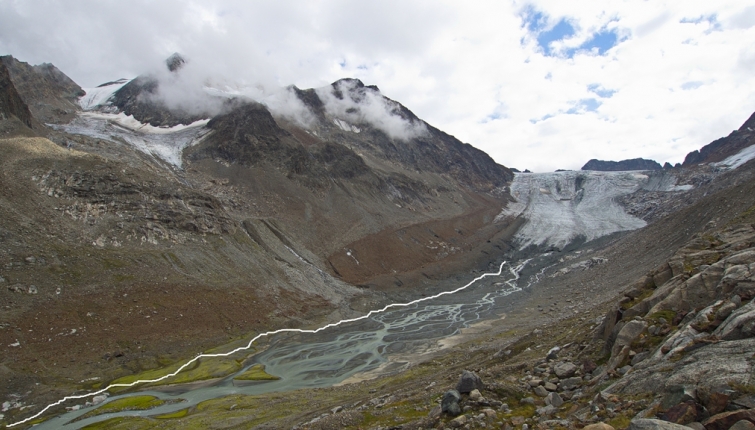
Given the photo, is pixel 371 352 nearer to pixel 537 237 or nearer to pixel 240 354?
pixel 240 354

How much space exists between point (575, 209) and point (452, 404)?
543 feet

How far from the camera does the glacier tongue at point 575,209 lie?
4948 inches

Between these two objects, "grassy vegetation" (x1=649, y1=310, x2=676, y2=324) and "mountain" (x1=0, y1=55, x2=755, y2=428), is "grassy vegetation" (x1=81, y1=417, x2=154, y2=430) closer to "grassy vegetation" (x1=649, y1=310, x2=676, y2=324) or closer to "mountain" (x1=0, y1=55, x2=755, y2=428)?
"mountain" (x1=0, y1=55, x2=755, y2=428)

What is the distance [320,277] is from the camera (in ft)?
263

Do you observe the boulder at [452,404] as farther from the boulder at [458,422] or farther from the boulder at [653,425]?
the boulder at [653,425]

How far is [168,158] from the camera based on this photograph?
112 m

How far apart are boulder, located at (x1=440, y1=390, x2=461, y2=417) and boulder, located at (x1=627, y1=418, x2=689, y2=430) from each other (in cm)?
662

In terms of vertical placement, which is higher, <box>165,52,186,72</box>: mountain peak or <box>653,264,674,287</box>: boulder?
<box>165,52,186,72</box>: mountain peak

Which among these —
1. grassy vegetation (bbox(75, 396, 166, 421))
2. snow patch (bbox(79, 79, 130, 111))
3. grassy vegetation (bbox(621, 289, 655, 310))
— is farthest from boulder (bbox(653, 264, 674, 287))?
snow patch (bbox(79, 79, 130, 111))

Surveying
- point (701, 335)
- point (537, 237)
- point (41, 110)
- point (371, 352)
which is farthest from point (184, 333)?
point (41, 110)

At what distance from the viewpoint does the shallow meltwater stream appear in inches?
1481

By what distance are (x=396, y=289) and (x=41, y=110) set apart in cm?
11968

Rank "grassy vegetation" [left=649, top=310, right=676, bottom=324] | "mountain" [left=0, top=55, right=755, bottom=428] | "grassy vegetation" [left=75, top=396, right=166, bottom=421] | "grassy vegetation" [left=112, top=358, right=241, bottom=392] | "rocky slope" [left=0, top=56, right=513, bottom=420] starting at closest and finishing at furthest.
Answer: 1. "grassy vegetation" [left=649, top=310, right=676, bottom=324]
2. "mountain" [left=0, top=55, right=755, bottom=428]
3. "grassy vegetation" [left=75, top=396, right=166, bottom=421]
4. "grassy vegetation" [left=112, top=358, right=241, bottom=392]
5. "rocky slope" [left=0, top=56, right=513, bottom=420]

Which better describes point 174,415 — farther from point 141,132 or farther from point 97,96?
point 97,96
